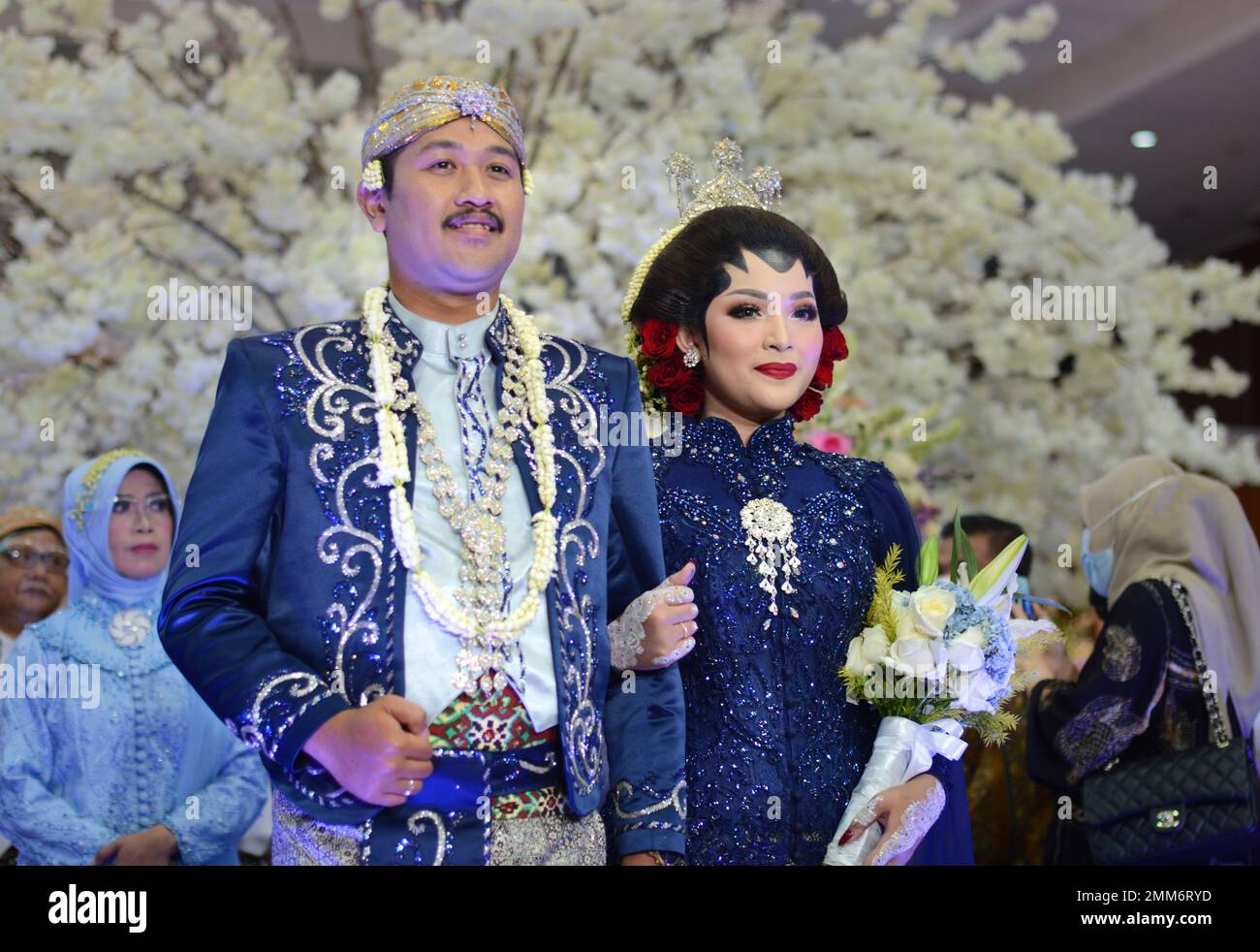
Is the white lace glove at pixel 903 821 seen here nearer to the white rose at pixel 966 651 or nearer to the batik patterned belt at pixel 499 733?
the white rose at pixel 966 651

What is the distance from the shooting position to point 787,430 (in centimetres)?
270

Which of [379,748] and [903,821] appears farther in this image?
[903,821]

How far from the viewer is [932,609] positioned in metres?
2.36

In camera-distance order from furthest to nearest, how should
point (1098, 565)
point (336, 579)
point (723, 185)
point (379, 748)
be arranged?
1. point (1098, 565)
2. point (723, 185)
3. point (336, 579)
4. point (379, 748)

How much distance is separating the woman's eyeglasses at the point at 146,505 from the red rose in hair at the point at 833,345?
62.9 inches

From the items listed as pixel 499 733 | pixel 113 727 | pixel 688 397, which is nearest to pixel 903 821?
pixel 499 733

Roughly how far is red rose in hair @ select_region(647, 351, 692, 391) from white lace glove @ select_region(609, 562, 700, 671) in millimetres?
602

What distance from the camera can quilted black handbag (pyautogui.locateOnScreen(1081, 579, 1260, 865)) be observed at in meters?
3.11

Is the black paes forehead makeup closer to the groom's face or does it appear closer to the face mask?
the groom's face

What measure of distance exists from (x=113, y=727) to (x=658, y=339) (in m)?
1.48

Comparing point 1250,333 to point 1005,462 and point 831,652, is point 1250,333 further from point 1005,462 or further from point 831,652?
point 831,652

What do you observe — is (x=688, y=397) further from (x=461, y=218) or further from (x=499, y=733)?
(x=499, y=733)

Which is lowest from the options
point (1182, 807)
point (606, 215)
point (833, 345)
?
point (1182, 807)
